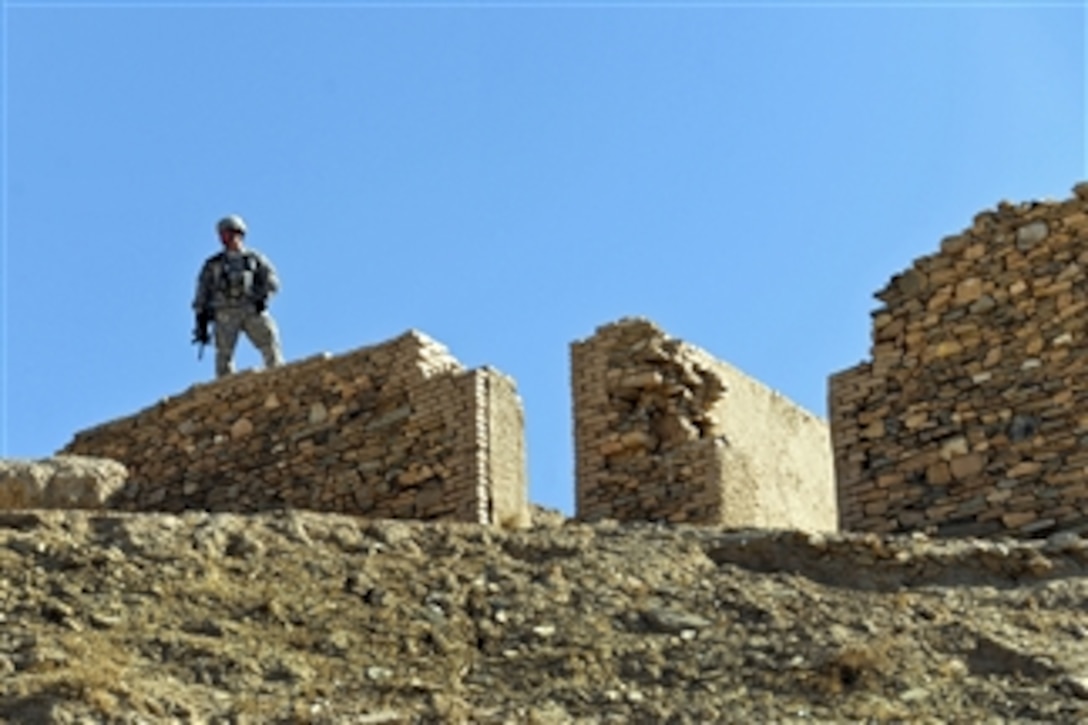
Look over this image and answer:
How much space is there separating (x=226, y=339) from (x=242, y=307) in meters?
0.32

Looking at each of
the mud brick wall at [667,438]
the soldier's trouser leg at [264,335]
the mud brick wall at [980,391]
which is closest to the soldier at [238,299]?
the soldier's trouser leg at [264,335]

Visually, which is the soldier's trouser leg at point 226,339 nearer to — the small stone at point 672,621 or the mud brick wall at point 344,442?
the mud brick wall at point 344,442

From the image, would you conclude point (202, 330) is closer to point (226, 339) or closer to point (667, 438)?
point (226, 339)

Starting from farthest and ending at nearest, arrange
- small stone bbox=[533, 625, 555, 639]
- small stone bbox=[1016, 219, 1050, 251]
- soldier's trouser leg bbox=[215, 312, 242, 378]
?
1. soldier's trouser leg bbox=[215, 312, 242, 378]
2. small stone bbox=[1016, 219, 1050, 251]
3. small stone bbox=[533, 625, 555, 639]

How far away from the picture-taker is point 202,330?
20.6 m

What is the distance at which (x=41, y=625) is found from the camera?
11641 millimetres

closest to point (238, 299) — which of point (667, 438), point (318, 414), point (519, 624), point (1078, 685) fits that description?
point (318, 414)

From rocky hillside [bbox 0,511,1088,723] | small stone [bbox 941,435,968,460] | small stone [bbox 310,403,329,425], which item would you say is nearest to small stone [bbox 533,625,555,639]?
rocky hillside [bbox 0,511,1088,723]

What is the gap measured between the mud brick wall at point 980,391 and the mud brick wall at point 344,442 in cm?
263

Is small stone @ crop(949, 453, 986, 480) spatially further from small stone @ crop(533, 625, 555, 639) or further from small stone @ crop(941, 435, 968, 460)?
small stone @ crop(533, 625, 555, 639)

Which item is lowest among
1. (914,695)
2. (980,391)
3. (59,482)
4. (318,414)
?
(914,695)

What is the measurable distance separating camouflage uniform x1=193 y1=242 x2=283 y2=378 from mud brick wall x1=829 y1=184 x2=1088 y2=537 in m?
5.32

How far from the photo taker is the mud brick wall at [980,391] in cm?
1608

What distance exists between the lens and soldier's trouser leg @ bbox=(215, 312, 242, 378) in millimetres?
20203
